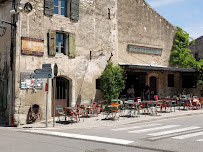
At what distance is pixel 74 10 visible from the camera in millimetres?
15305

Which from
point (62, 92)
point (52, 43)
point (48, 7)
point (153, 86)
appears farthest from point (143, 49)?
point (48, 7)

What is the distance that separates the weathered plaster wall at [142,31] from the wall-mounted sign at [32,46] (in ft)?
21.2

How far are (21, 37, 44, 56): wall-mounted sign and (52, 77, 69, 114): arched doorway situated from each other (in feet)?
6.54

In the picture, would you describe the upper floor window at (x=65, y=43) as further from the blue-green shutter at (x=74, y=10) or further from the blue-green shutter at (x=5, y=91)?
the blue-green shutter at (x=5, y=91)

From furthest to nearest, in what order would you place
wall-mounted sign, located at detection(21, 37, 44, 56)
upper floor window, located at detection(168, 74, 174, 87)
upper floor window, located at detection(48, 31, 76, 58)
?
upper floor window, located at detection(168, 74, 174, 87), upper floor window, located at detection(48, 31, 76, 58), wall-mounted sign, located at detection(21, 37, 44, 56)

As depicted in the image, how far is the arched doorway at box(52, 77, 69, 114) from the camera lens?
15049mm

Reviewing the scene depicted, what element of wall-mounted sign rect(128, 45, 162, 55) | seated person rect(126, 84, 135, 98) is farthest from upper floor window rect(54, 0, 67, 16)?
seated person rect(126, 84, 135, 98)

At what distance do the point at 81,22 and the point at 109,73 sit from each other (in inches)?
136

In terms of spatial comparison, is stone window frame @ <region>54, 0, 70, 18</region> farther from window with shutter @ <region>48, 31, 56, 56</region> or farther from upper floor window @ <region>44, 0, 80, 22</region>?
window with shutter @ <region>48, 31, 56, 56</region>

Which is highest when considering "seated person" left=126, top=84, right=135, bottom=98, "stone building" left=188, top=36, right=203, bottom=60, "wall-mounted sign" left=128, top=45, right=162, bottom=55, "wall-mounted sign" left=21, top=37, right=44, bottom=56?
"stone building" left=188, top=36, right=203, bottom=60

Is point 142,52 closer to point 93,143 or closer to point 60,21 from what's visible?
point 60,21

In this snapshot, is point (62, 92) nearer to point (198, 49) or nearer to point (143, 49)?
point (143, 49)

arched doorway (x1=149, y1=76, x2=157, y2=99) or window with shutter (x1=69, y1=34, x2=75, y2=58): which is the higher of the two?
window with shutter (x1=69, y1=34, x2=75, y2=58)

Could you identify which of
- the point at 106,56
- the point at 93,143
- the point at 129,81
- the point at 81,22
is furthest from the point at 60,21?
the point at 93,143
